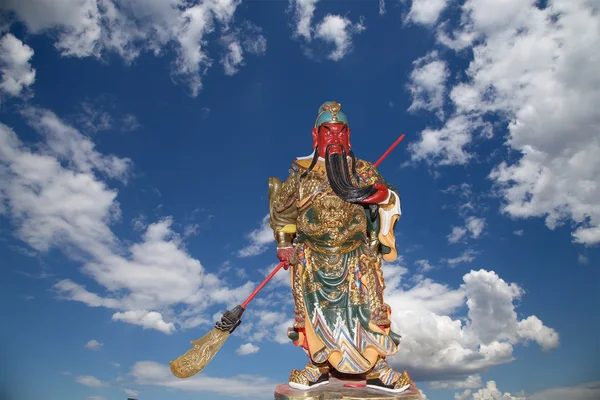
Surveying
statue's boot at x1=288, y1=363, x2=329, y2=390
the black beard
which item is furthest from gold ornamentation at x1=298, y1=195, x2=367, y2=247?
statue's boot at x1=288, y1=363, x2=329, y2=390

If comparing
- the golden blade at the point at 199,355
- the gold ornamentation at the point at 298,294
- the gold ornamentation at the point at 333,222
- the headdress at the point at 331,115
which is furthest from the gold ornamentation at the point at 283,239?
the headdress at the point at 331,115

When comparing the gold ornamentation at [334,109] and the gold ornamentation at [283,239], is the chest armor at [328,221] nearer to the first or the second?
the gold ornamentation at [283,239]

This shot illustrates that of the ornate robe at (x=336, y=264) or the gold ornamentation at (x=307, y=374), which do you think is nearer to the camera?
the gold ornamentation at (x=307, y=374)

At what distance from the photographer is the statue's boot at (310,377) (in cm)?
630

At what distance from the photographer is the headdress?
7.32 meters

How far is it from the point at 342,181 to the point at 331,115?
1.20m

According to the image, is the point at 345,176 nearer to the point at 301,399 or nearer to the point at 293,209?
the point at 293,209

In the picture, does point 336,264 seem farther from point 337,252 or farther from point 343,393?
point 343,393

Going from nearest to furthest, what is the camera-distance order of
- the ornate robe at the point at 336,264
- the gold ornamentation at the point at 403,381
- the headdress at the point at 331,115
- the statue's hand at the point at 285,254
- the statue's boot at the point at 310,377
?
the gold ornamentation at the point at 403,381, the statue's boot at the point at 310,377, the ornate robe at the point at 336,264, the statue's hand at the point at 285,254, the headdress at the point at 331,115

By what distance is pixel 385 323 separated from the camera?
650 centimetres

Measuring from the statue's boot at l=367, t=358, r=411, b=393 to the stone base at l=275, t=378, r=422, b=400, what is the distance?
0.25 feet

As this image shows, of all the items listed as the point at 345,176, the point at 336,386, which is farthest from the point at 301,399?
the point at 345,176

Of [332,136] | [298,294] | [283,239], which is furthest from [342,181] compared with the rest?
[298,294]

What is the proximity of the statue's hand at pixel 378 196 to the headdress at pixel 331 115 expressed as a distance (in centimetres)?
126
